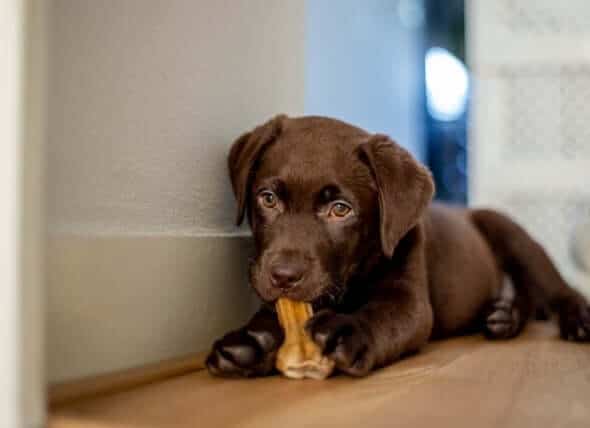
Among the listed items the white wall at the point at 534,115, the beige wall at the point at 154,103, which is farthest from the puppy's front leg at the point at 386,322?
the white wall at the point at 534,115

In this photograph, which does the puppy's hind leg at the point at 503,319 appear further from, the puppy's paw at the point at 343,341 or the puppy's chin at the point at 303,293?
the puppy's paw at the point at 343,341

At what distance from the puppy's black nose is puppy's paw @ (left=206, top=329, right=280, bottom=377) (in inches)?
5.1

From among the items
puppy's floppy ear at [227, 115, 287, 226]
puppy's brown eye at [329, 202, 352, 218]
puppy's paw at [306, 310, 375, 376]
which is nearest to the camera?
puppy's paw at [306, 310, 375, 376]

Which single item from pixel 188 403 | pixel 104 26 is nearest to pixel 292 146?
pixel 104 26

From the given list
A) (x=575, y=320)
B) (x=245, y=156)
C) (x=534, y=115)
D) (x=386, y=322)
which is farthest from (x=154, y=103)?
(x=534, y=115)

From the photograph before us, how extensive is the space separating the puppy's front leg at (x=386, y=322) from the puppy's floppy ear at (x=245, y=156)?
0.48 m

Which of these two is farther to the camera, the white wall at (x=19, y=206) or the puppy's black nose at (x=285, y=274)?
the puppy's black nose at (x=285, y=274)

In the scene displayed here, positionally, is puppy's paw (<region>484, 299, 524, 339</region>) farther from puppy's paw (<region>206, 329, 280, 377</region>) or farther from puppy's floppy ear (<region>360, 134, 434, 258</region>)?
puppy's paw (<region>206, 329, 280, 377</region>)

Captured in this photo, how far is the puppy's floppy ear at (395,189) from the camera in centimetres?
244

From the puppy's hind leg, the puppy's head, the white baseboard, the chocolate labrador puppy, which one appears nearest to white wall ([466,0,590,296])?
the puppy's hind leg

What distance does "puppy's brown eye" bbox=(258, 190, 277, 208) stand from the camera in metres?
2.42

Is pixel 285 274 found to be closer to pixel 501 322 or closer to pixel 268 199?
pixel 268 199

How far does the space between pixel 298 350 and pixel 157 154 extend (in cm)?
61

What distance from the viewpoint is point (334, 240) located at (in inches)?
93.2
